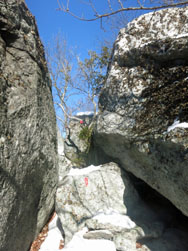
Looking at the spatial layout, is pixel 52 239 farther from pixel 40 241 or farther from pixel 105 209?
pixel 105 209

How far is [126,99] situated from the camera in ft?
12.7

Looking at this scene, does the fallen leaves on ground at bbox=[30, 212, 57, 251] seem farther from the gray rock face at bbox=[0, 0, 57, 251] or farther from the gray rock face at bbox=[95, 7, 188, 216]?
the gray rock face at bbox=[95, 7, 188, 216]

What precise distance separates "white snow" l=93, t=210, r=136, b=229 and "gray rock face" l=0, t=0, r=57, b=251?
4.88 feet

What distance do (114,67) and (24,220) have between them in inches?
162

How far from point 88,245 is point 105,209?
0.92m

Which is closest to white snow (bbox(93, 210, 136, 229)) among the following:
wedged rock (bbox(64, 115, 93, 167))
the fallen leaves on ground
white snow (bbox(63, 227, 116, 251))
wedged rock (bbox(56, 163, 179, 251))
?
wedged rock (bbox(56, 163, 179, 251))

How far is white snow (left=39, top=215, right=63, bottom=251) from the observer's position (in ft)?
12.6

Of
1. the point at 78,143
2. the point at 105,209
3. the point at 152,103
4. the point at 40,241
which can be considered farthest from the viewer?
the point at 78,143

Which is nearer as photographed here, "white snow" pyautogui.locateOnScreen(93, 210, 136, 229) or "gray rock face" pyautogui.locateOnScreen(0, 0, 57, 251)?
"gray rock face" pyautogui.locateOnScreen(0, 0, 57, 251)

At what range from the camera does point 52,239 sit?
4.06 m

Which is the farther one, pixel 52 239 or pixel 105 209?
pixel 105 209

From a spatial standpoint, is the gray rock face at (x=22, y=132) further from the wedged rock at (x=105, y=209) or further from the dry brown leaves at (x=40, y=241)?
the wedged rock at (x=105, y=209)

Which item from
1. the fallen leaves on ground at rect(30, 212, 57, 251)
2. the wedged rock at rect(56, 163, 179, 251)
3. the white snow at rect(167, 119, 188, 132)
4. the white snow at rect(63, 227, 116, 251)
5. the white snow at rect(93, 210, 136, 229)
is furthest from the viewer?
the fallen leaves on ground at rect(30, 212, 57, 251)

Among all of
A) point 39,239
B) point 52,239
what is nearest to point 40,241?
point 39,239
